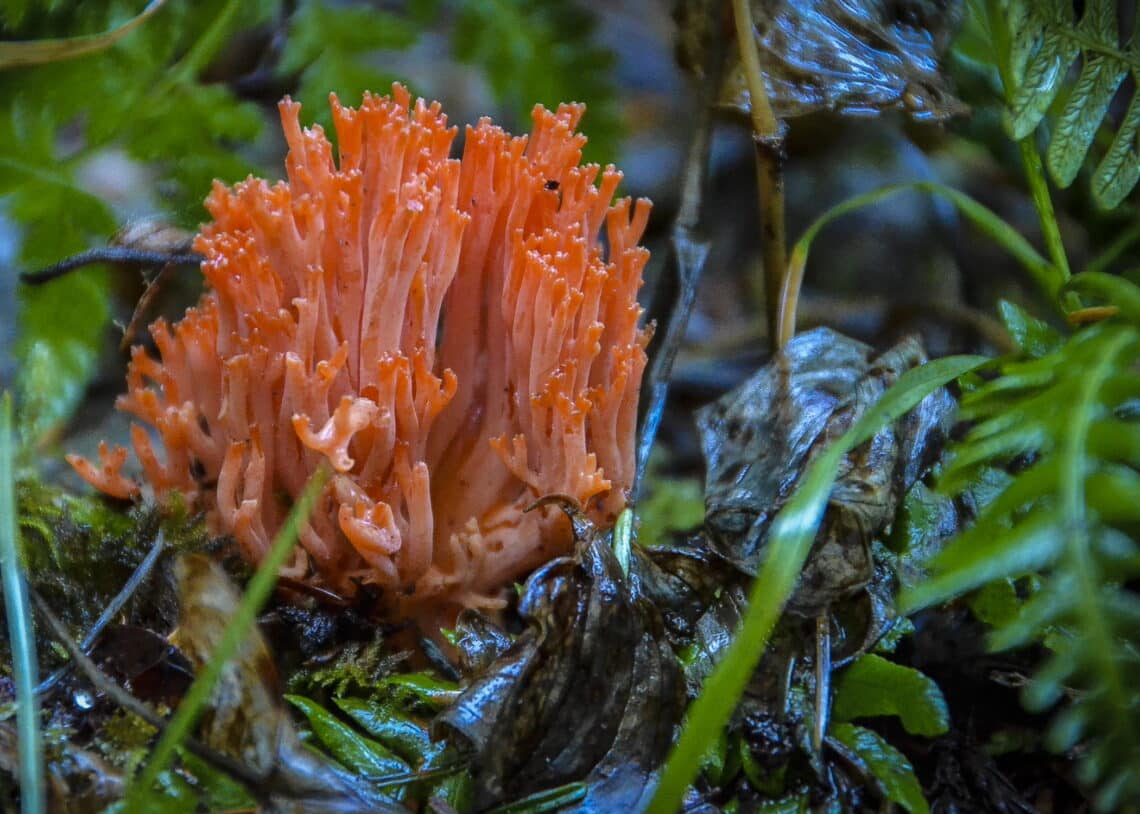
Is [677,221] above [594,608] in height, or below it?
above

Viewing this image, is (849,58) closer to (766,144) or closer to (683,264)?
(766,144)

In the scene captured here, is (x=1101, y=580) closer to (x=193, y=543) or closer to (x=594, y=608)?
(x=594, y=608)

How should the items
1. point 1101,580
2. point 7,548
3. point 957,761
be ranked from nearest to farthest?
point 1101,580 → point 7,548 → point 957,761

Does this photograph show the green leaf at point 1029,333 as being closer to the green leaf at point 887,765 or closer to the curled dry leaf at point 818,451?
the curled dry leaf at point 818,451

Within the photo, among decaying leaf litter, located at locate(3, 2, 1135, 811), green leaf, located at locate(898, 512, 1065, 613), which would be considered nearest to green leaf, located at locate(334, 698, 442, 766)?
decaying leaf litter, located at locate(3, 2, 1135, 811)

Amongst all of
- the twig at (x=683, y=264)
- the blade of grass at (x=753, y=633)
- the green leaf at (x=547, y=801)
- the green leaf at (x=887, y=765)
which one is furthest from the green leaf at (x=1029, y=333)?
the green leaf at (x=547, y=801)

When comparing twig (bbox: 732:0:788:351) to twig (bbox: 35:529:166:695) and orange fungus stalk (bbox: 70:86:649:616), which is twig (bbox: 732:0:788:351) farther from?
twig (bbox: 35:529:166:695)

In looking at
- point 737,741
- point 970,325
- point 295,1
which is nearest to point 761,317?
point 970,325
